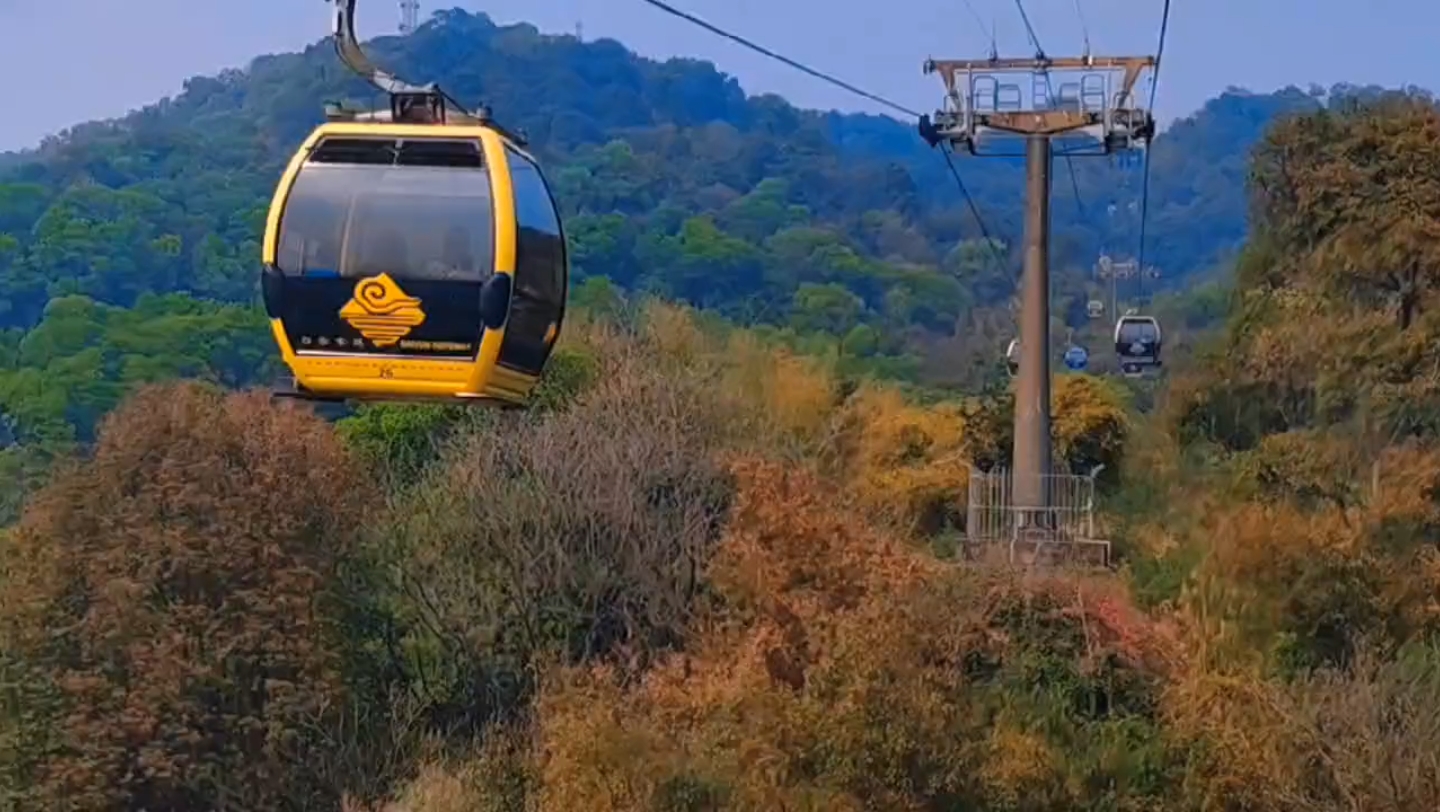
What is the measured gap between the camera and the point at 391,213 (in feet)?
33.0

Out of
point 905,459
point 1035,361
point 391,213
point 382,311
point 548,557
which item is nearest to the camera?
point 391,213

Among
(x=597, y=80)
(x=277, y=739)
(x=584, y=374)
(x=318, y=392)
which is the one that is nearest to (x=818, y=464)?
(x=584, y=374)

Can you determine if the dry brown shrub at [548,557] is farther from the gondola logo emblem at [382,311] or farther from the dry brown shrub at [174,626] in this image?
the gondola logo emblem at [382,311]

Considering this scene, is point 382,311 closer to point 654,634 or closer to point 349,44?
point 349,44

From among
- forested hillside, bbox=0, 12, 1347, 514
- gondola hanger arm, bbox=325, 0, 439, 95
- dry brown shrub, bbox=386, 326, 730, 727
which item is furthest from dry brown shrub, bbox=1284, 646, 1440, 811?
forested hillside, bbox=0, 12, 1347, 514

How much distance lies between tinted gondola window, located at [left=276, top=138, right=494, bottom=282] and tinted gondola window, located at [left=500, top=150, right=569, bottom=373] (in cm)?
25

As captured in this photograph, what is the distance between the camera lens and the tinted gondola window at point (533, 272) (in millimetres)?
10164

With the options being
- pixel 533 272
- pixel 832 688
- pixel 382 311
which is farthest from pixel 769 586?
pixel 382 311

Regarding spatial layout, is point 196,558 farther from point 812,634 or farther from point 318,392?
point 318,392

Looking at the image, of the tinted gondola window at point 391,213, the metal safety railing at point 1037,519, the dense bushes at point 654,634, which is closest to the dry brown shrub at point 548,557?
the dense bushes at point 654,634

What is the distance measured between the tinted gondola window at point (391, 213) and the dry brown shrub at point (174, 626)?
13517mm

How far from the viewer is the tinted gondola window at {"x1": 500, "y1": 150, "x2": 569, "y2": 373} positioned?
10.2m

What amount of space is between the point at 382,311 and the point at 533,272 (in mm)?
841

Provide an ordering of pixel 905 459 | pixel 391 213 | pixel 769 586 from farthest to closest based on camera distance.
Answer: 1. pixel 905 459
2. pixel 769 586
3. pixel 391 213
